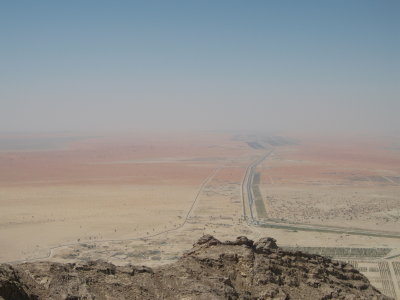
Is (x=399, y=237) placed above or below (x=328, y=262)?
below

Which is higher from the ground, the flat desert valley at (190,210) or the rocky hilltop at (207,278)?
the rocky hilltop at (207,278)

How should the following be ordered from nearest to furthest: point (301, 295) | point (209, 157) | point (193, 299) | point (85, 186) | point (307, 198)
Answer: point (193, 299)
point (301, 295)
point (307, 198)
point (85, 186)
point (209, 157)

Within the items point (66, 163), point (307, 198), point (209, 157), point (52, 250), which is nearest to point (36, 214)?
point (52, 250)

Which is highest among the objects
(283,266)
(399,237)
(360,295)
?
(283,266)

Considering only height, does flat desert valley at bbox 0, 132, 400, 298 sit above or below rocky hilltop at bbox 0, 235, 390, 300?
below

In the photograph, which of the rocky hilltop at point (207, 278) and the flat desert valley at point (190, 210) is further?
the flat desert valley at point (190, 210)

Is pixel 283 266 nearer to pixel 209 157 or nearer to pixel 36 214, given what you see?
pixel 36 214
